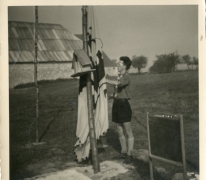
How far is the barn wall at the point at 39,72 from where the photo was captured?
248cm

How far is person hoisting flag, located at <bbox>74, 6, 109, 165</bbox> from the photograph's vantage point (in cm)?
261

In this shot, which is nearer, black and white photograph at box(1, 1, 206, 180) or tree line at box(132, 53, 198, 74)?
black and white photograph at box(1, 1, 206, 180)

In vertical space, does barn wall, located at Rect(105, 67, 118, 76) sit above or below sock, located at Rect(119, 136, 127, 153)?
above

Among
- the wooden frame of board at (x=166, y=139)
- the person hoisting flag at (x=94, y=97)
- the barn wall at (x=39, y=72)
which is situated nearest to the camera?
the wooden frame of board at (x=166, y=139)

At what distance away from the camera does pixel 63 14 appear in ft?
8.34

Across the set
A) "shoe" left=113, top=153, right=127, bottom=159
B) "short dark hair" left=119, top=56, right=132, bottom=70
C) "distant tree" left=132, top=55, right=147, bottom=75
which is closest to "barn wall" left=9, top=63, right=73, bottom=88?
"short dark hair" left=119, top=56, right=132, bottom=70

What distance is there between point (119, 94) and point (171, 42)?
0.70 metres

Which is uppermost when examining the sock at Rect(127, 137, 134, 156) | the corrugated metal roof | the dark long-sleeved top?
the corrugated metal roof

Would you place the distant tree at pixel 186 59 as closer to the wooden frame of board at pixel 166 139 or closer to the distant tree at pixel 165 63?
the distant tree at pixel 165 63

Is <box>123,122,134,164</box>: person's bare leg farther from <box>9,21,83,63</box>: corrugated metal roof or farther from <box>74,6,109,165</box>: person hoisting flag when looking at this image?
<box>9,21,83,63</box>: corrugated metal roof

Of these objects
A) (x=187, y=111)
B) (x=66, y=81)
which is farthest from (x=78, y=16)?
(x=187, y=111)

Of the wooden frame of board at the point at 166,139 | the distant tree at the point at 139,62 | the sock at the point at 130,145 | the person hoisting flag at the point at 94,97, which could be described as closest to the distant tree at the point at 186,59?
the distant tree at the point at 139,62

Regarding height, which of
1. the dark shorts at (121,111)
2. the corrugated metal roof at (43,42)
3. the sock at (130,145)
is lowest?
the sock at (130,145)

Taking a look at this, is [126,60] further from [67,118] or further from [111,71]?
[67,118]
